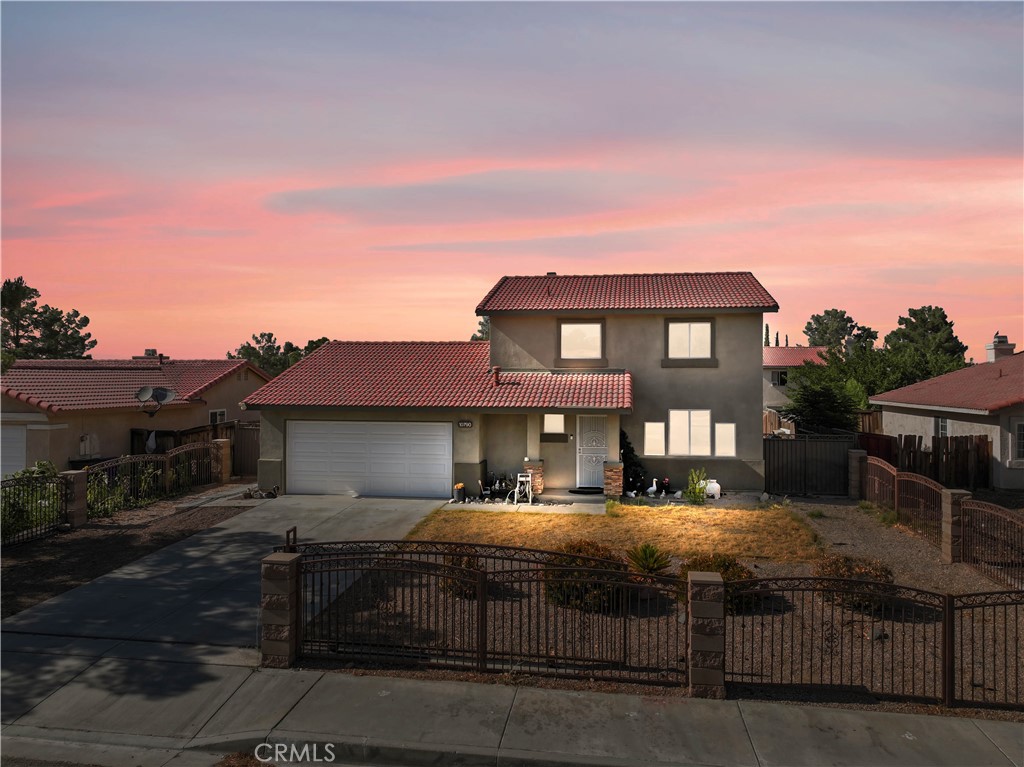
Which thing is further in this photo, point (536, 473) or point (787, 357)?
point (787, 357)

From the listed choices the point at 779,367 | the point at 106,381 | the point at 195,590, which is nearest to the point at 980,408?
the point at 195,590

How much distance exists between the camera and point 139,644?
8906 mm

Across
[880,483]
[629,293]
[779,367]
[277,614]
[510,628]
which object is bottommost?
[510,628]

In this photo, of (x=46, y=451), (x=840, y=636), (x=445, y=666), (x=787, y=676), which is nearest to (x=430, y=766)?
(x=445, y=666)

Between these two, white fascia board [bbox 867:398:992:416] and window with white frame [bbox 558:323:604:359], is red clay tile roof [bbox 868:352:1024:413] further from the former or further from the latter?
window with white frame [bbox 558:323:604:359]

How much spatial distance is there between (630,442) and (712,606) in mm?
13401

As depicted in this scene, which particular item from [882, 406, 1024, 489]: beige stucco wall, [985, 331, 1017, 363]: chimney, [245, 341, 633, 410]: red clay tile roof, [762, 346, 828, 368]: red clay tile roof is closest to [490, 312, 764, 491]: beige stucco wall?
[245, 341, 633, 410]: red clay tile roof

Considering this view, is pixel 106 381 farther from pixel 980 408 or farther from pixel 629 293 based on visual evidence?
pixel 980 408

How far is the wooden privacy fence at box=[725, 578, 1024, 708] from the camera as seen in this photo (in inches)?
299

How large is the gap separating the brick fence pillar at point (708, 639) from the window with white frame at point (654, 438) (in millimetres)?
13384

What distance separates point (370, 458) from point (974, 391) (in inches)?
898

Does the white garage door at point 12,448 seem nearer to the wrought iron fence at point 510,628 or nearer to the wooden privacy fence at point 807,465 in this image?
the wrought iron fence at point 510,628

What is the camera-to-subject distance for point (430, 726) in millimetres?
7012

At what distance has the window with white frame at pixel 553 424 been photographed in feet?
66.3
